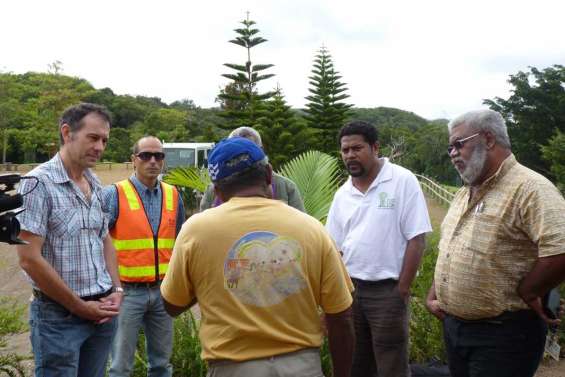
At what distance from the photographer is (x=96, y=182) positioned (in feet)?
9.75

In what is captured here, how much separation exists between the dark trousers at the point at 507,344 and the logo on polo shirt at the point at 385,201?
0.97 metres

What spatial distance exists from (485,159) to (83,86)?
47.7 metres

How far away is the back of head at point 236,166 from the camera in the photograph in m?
1.97

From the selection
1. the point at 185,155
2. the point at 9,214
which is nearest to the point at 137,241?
the point at 9,214

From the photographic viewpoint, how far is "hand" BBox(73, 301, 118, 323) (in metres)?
2.60

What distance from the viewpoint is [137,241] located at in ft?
12.2

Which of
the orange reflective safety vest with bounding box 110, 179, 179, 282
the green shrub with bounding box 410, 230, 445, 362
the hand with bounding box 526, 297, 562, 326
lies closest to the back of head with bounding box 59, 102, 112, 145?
the orange reflective safety vest with bounding box 110, 179, 179, 282

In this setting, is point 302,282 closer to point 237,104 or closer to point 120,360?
point 120,360

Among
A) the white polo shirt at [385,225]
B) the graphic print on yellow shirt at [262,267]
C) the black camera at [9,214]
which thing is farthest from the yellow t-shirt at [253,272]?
the white polo shirt at [385,225]

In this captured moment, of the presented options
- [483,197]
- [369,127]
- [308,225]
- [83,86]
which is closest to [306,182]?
[369,127]

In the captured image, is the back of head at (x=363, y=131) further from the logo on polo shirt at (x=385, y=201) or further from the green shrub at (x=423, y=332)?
the green shrub at (x=423, y=332)

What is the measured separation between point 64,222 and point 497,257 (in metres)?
1.89

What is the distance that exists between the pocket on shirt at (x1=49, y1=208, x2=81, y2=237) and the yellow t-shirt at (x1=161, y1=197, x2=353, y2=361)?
88 centimetres

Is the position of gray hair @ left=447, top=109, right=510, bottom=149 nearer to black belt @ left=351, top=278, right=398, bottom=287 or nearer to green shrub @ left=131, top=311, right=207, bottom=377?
black belt @ left=351, top=278, right=398, bottom=287
